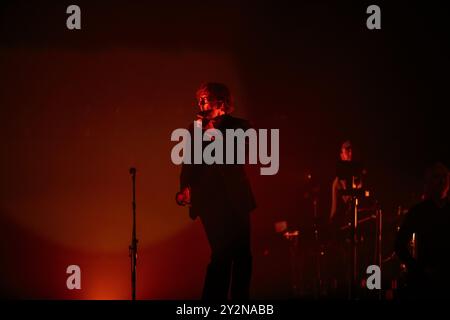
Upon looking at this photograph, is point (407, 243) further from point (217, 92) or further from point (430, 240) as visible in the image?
point (217, 92)

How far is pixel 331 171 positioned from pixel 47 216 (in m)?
3.49

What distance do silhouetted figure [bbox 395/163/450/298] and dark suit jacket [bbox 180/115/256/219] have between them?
102 centimetres

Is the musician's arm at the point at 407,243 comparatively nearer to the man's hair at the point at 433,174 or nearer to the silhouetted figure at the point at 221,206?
the man's hair at the point at 433,174

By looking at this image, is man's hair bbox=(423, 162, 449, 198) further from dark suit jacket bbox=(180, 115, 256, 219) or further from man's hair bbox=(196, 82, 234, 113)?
man's hair bbox=(196, 82, 234, 113)

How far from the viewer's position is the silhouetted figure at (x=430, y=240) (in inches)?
154

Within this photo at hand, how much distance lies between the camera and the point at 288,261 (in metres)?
7.59

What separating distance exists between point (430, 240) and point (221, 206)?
4.49ft

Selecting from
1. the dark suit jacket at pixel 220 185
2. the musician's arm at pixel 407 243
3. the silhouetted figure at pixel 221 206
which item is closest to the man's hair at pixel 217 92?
the silhouetted figure at pixel 221 206

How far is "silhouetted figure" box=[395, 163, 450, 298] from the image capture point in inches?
154

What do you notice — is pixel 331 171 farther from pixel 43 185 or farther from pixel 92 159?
pixel 43 185

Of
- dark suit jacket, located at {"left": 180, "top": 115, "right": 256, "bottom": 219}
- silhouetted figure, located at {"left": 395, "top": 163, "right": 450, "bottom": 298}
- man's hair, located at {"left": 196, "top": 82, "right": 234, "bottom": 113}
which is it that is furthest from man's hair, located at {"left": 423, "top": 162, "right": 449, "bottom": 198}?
man's hair, located at {"left": 196, "top": 82, "right": 234, "bottom": 113}
